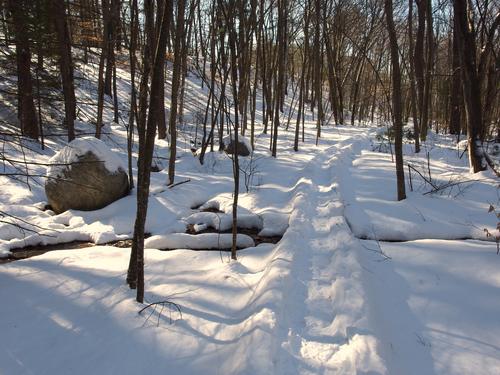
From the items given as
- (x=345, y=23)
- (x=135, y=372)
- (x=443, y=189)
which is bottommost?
(x=135, y=372)

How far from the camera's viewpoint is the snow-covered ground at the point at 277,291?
2557mm

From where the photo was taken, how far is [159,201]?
688cm

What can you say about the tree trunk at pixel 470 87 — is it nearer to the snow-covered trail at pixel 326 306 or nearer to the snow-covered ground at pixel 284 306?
the snow-covered ground at pixel 284 306

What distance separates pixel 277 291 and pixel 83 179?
4.73 meters

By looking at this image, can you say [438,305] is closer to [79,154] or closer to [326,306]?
[326,306]

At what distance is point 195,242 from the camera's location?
16.6ft

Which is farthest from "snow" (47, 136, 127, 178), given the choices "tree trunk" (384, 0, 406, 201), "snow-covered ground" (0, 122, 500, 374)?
"tree trunk" (384, 0, 406, 201)

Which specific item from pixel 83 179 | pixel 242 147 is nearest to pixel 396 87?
pixel 83 179

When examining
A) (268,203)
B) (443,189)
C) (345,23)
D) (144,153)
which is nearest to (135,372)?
(144,153)

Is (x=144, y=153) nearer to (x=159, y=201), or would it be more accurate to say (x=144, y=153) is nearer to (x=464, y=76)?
(x=159, y=201)

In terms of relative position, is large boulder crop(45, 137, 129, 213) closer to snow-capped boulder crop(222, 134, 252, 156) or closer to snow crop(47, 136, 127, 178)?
snow crop(47, 136, 127, 178)

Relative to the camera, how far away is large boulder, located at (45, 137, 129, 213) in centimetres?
655

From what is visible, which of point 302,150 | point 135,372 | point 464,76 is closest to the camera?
point 135,372

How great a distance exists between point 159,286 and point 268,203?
3336 millimetres
